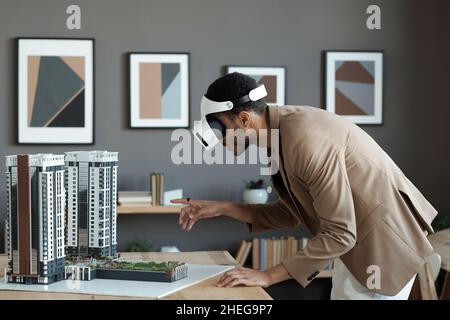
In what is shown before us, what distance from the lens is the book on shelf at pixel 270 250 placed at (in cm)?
523

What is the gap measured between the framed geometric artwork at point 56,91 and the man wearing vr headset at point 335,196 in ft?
9.83

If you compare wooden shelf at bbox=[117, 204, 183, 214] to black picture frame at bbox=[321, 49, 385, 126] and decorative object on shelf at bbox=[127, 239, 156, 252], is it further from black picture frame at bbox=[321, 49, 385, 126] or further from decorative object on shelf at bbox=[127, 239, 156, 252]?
black picture frame at bbox=[321, 49, 385, 126]

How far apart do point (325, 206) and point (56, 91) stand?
11.3 ft

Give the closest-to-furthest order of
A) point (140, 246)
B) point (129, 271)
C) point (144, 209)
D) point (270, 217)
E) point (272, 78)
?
point (129, 271) → point (270, 217) → point (144, 209) → point (140, 246) → point (272, 78)

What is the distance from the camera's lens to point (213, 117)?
7.71ft

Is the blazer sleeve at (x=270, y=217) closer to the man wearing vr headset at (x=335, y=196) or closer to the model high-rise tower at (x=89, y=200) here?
the man wearing vr headset at (x=335, y=196)

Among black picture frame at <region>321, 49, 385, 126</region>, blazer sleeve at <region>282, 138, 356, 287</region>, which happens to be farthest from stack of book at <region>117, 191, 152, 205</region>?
blazer sleeve at <region>282, 138, 356, 287</region>

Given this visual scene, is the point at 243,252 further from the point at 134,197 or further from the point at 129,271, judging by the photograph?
the point at 129,271

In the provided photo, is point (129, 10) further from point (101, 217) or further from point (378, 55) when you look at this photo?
point (101, 217)

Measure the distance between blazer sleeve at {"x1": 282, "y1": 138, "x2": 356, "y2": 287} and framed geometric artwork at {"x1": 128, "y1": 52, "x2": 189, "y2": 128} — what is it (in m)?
3.15

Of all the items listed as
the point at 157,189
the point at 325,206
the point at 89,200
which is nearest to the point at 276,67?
the point at 157,189

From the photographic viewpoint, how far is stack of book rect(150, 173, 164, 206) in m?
5.09
